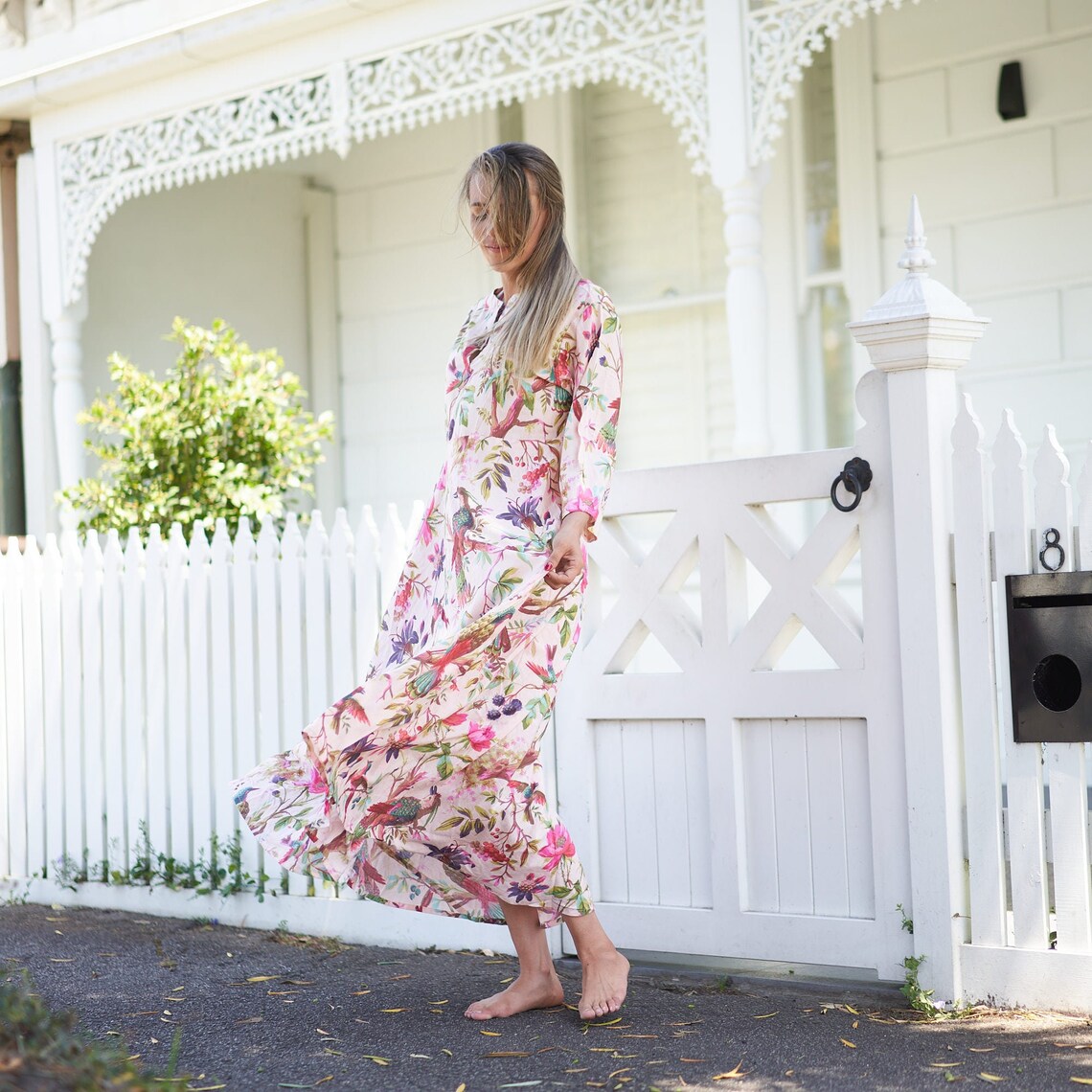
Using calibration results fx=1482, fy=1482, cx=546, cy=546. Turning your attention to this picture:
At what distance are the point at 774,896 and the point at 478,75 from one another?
4.55 meters

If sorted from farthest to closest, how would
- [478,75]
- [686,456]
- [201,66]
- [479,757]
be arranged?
[686,456] → [201,66] → [478,75] → [479,757]

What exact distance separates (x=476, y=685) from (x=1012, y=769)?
1246 millimetres

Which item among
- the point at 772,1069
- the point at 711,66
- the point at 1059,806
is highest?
the point at 711,66

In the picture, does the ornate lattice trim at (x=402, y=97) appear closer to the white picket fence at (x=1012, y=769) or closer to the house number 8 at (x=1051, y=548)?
the white picket fence at (x=1012, y=769)

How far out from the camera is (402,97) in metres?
7.17

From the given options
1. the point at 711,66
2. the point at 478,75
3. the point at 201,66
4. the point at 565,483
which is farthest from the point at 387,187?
the point at 565,483

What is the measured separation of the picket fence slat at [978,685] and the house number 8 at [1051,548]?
0.45ft

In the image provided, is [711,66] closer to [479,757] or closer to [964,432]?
[964,432]

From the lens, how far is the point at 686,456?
8281 millimetres

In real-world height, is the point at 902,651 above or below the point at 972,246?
below

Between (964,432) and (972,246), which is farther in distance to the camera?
(972,246)

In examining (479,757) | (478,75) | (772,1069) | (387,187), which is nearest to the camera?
(772,1069)

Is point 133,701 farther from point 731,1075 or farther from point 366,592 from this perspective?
point 731,1075

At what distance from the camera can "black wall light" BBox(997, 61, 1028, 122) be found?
6809 mm
